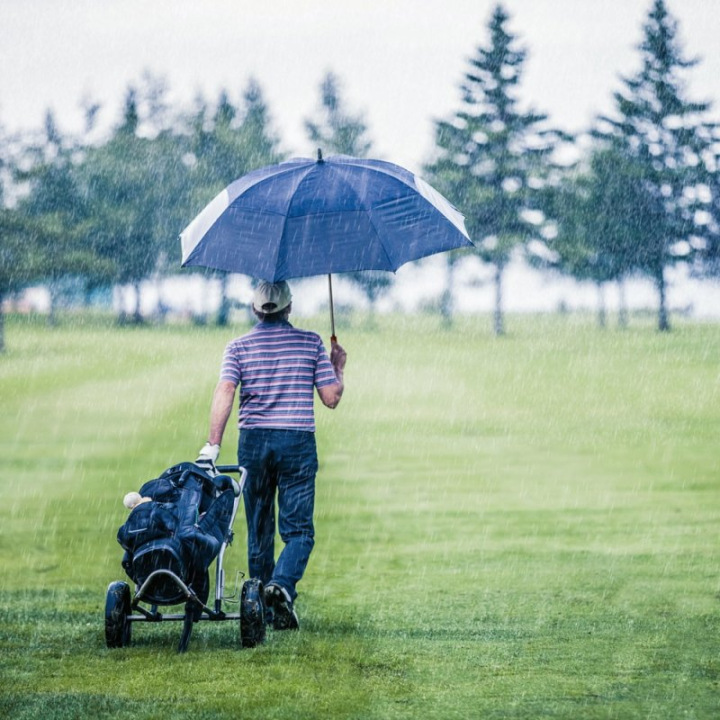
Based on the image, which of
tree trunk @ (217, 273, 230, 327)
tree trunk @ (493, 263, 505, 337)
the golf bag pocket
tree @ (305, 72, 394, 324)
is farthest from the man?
tree trunk @ (217, 273, 230, 327)

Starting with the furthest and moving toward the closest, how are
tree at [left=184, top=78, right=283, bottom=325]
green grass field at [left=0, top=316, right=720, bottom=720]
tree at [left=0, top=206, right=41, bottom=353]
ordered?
1. tree at [left=184, top=78, right=283, bottom=325]
2. tree at [left=0, top=206, right=41, bottom=353]
3. green grass field at [left=0, top=316, right=720, bottom=720]

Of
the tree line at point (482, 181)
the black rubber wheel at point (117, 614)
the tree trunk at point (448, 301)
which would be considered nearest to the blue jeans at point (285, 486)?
the black rubber wheel at point (117, 614)

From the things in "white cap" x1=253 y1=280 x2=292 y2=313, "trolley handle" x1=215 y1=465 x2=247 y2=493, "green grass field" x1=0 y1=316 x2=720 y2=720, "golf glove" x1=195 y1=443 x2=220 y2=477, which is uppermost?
"white cap" x1=253 y1=280 x2=292 y2=313

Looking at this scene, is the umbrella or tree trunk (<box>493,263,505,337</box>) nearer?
the umbrella

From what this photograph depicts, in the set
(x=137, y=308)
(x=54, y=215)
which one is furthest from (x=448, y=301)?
(x=54, y=215)

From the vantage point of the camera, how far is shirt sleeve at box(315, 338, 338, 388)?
691cm

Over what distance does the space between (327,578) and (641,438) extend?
16123 millimetres

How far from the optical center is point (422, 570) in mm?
9758

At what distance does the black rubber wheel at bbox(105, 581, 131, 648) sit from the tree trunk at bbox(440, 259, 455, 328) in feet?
198

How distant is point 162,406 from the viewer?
30453mm

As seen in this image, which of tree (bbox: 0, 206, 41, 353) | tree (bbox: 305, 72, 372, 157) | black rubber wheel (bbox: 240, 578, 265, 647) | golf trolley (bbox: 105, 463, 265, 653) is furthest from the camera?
tree (bbox: 305, 72, 372, 157)

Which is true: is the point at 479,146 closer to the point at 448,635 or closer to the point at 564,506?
the point at 564,506

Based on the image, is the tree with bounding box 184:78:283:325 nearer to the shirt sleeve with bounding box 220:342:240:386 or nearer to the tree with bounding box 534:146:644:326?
the tree with bounding box 534:146:644:326

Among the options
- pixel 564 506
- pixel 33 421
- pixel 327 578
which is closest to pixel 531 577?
pixel 327 578
